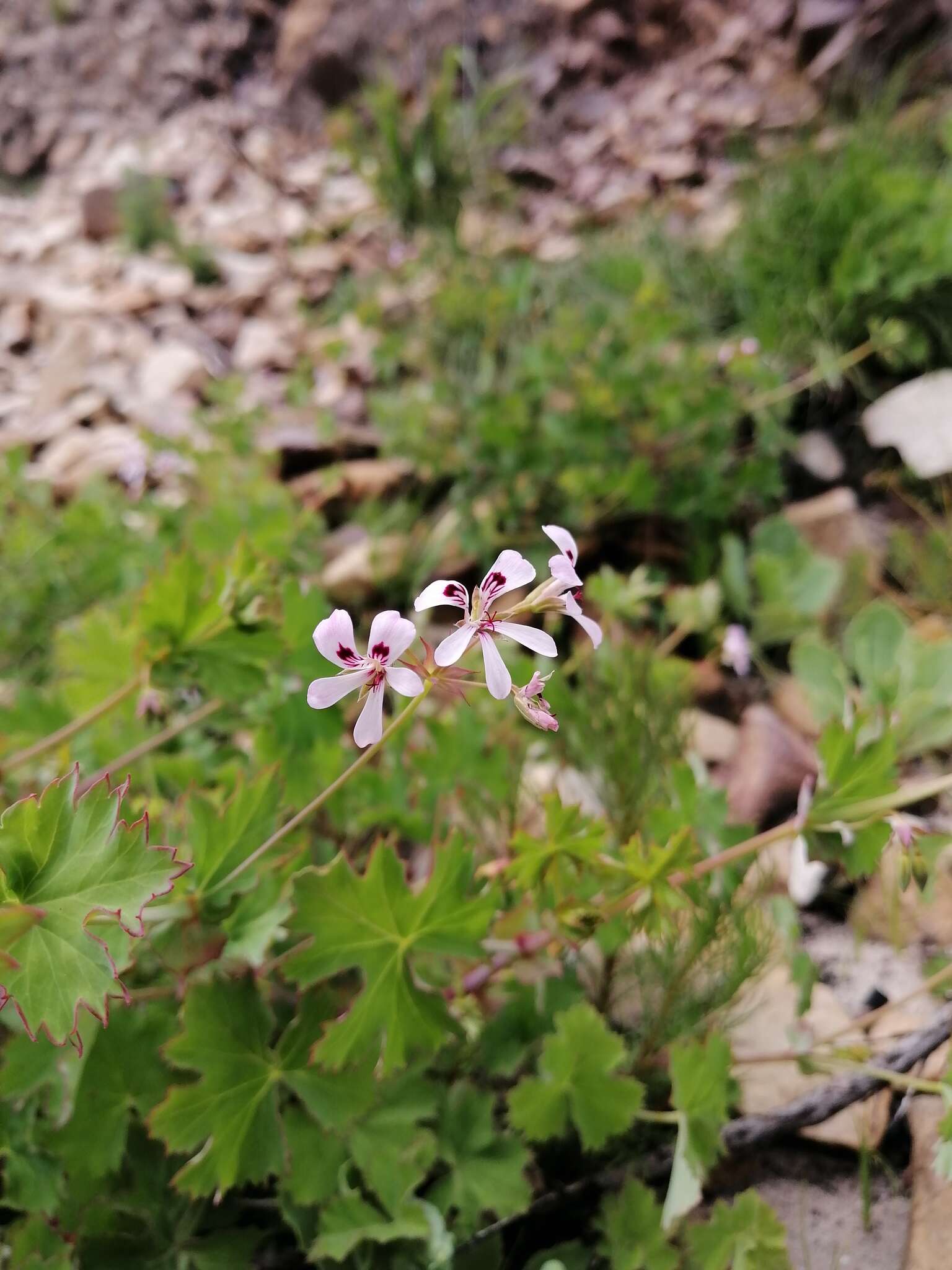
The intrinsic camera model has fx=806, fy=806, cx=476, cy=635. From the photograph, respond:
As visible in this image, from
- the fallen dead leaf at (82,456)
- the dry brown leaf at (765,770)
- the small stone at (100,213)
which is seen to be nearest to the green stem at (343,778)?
the dry brown leaf at (765,770)

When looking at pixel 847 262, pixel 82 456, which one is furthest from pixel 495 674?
pixel 82 456

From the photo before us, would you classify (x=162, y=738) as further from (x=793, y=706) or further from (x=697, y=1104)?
(x=793, y=706)

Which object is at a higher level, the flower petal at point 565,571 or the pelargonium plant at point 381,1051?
the flower petal at point 565,571

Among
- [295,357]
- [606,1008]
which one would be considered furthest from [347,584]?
[295,357]

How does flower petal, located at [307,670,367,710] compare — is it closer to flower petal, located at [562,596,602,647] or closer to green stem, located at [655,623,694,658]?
flower petal, located at [562,596,602,647]

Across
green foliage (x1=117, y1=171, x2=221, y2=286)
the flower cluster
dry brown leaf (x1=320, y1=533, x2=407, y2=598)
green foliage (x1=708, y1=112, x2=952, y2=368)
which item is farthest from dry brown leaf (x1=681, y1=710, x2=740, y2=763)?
green foliage (x1=117, y1=171, x2=221, y2=286)

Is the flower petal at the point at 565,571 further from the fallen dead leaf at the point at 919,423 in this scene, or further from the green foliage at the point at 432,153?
the green foliage at the point at 432,153
